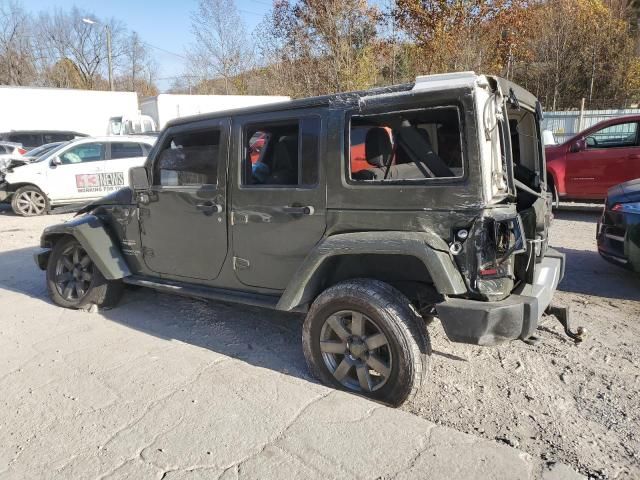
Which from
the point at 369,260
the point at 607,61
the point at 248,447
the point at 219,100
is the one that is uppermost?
the point at 607,61

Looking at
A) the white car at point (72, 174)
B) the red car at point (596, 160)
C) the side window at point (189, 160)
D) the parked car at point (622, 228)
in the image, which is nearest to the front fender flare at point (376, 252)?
the side window at point (189, 160)

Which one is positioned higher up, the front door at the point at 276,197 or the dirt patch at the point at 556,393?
the front door at the point at 276,197

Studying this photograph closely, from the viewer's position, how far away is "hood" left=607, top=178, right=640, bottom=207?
201 inches

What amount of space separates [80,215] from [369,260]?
3334 millimetres

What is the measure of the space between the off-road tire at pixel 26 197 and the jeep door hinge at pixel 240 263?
9864mm

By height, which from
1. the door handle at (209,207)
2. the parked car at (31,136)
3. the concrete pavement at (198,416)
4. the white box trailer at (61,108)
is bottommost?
the concrete pavement at (198,416)

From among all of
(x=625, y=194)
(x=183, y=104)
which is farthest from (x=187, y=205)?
(x=183, y=104)

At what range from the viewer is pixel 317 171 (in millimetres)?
3301

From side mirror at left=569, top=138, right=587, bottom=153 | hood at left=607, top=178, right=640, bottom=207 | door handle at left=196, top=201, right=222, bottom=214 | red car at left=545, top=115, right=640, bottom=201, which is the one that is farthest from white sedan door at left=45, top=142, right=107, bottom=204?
hood at left=607, top=178, right=640, bottom=207

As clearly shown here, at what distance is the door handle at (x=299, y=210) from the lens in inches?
130

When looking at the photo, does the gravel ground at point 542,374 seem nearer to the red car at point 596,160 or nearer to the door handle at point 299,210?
the door handle at point 299,210

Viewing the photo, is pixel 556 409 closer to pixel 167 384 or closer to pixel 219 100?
pixel 167 384

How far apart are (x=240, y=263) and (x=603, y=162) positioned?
7740 mm

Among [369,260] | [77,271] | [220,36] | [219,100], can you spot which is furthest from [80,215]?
[220,36]
